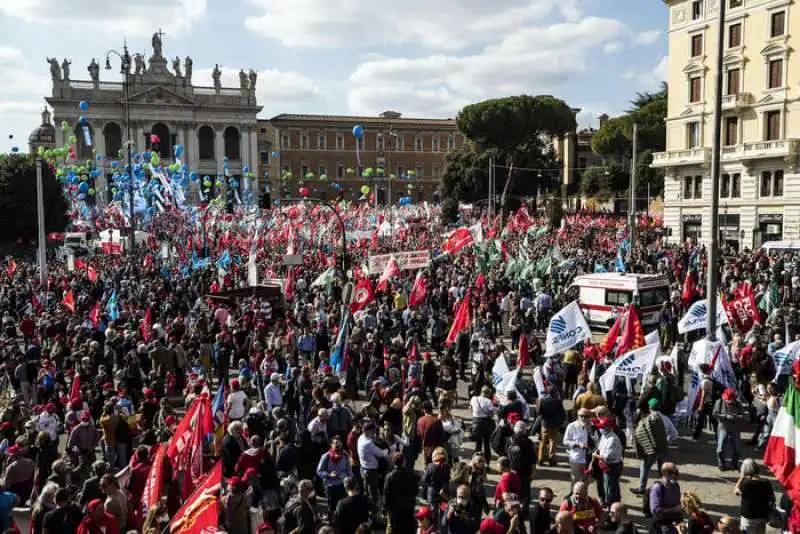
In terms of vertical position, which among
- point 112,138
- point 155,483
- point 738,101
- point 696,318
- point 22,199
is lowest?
point 155,483

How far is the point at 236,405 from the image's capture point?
10633mm

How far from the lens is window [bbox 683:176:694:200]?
4057 cm

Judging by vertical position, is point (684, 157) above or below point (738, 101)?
below

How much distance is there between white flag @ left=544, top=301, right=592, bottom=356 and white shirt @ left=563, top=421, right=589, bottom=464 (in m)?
3.49

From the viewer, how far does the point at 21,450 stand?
8414 millimetres

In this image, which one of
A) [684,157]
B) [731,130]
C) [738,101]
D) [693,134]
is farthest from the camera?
[684,157]

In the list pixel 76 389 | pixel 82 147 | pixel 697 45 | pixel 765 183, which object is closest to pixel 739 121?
pixel 765 183

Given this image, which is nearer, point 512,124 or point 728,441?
point 728,441

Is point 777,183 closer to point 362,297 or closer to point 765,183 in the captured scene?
point 765,183

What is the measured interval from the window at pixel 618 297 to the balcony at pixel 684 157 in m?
23.6

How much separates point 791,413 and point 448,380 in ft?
16.9

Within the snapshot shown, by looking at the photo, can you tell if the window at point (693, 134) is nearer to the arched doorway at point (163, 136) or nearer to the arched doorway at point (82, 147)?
the arched doorway at point (163, 136)

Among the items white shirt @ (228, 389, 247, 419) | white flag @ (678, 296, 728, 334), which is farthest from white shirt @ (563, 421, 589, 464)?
white flag @ (678, 296, 728, 334)

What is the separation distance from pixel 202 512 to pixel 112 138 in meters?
89.1
